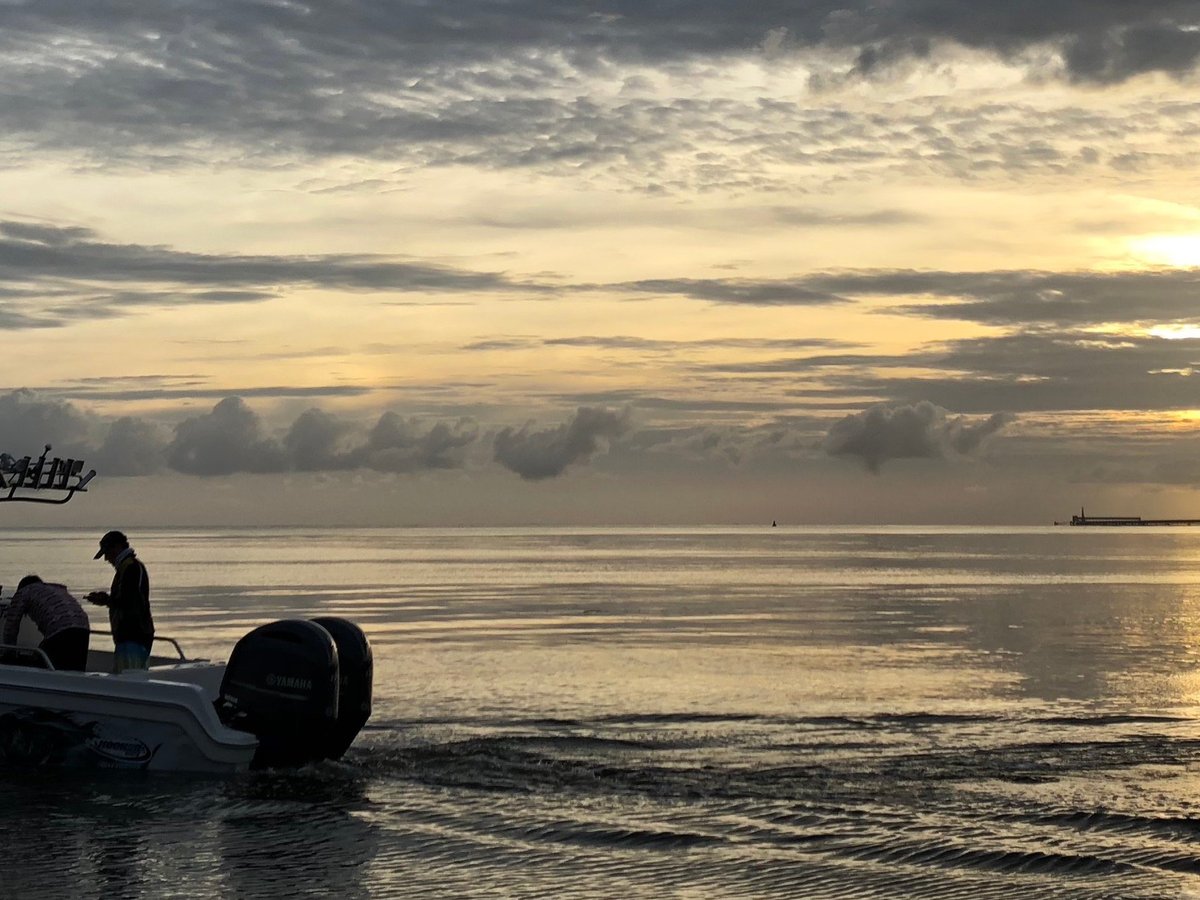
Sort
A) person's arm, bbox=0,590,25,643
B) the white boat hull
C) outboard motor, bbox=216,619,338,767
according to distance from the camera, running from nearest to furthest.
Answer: the white boat hull → outboard motor, bbox=216,619,338,767 → person's arm, bbox=0,590,25,643

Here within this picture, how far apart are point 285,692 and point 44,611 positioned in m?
2.95

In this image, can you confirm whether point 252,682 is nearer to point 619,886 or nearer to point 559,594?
point 619,886

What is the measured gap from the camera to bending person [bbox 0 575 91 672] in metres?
15.0

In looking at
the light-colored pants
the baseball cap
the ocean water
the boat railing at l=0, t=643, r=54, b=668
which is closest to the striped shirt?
the boat railing at l=0, t=643, r=54, b=668

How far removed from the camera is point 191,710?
14.1m

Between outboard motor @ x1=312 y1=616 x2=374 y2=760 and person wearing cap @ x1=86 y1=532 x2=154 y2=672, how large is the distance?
190cm

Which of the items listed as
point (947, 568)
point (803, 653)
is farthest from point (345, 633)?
point (947, 568)

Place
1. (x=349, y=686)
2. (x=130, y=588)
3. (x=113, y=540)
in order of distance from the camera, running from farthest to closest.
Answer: (x=130, y=588) → (x=113, y=540) → (x=349, y=686)

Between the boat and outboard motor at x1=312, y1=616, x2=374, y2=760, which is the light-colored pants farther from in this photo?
outboard motor at x1=312, y1=616, x2=374, y2=760

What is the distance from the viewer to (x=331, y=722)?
14398 mm

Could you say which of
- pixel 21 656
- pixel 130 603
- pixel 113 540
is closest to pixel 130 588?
pixel 130 603

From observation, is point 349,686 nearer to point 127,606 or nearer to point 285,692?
point 285,692

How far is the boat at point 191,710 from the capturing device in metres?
14.2

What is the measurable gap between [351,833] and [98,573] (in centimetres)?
5622
